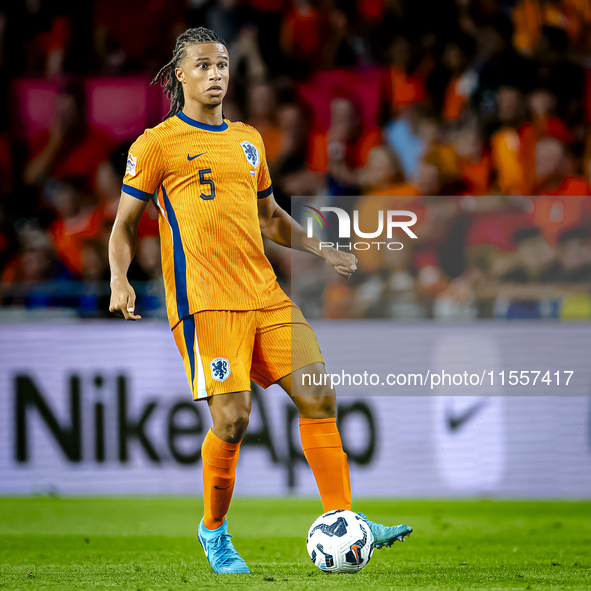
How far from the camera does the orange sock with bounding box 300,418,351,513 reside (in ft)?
11.6

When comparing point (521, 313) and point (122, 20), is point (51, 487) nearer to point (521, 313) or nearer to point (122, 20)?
point (521, 313)

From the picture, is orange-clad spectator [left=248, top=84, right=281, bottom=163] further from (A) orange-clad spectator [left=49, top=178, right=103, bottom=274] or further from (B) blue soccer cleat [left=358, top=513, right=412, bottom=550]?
(B) blue soccer cleat [left=358, top=513, right=412, bottom=550]

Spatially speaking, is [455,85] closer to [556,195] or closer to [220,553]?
[556,195]

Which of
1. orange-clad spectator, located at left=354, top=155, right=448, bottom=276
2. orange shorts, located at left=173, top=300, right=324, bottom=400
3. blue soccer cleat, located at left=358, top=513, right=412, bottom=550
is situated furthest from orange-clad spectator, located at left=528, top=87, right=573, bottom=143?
blue soccer cleat, located at left=358, top=513, right=412, bottom=550

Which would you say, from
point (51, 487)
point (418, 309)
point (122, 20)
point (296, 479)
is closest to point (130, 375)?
point (51, 487)

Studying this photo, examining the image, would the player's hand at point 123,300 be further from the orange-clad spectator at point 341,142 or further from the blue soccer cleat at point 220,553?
the orange-clad spectator at point 341,142

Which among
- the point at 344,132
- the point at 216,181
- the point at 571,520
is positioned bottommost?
the point at 571,520

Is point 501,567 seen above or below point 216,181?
below

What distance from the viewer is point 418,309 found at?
532cm

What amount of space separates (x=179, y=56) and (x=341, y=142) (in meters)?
2.78

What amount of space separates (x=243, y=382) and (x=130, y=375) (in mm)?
2021

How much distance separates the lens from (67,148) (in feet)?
21.9

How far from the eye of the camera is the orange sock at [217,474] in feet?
11.6

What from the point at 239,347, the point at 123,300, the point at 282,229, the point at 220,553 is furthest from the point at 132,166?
the point at 220,553
